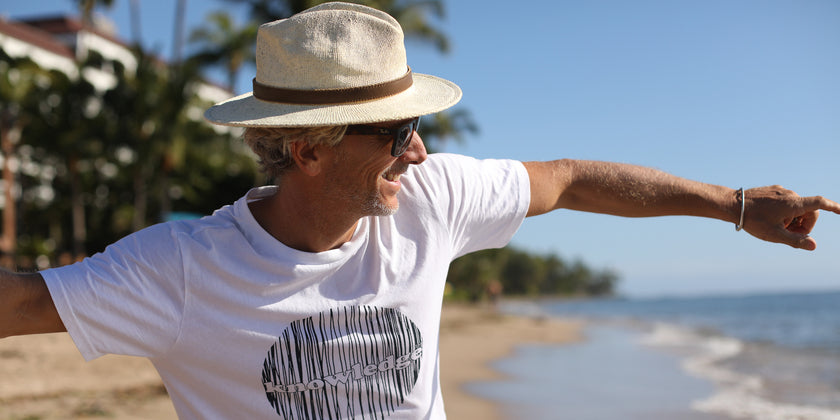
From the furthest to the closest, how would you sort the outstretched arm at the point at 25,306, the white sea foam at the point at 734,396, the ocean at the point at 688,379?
the ocean at the point at 688,379, the white sea foam at the point at 734,396, the outstretched arm at the point at 25,306

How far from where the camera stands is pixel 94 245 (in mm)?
27875

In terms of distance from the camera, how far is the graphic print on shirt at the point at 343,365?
167 cm

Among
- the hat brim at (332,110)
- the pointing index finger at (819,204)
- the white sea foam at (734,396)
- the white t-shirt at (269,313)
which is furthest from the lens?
the white sea foam at (734,396)

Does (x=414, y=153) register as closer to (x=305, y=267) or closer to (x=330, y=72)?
(x=330, y=72)

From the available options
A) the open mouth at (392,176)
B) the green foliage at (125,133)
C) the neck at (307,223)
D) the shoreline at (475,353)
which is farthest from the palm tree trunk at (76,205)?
the open mouth at (392,176)

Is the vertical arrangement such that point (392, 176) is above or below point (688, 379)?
above

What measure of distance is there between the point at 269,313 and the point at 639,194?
1205 millimetres

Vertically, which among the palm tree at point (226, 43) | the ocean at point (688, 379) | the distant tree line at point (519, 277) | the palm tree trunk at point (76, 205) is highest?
the palm tree at point (226, 43)

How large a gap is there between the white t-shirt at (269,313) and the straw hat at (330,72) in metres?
0.28

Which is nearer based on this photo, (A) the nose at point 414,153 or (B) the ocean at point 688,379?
(A) the nose at point 414,153

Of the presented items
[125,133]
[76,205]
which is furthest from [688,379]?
[76,205]

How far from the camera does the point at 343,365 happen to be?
1711 millimetres

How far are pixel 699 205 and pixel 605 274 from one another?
162m

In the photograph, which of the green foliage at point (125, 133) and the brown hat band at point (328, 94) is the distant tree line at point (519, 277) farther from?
the brown hat band at point (328, 94)
